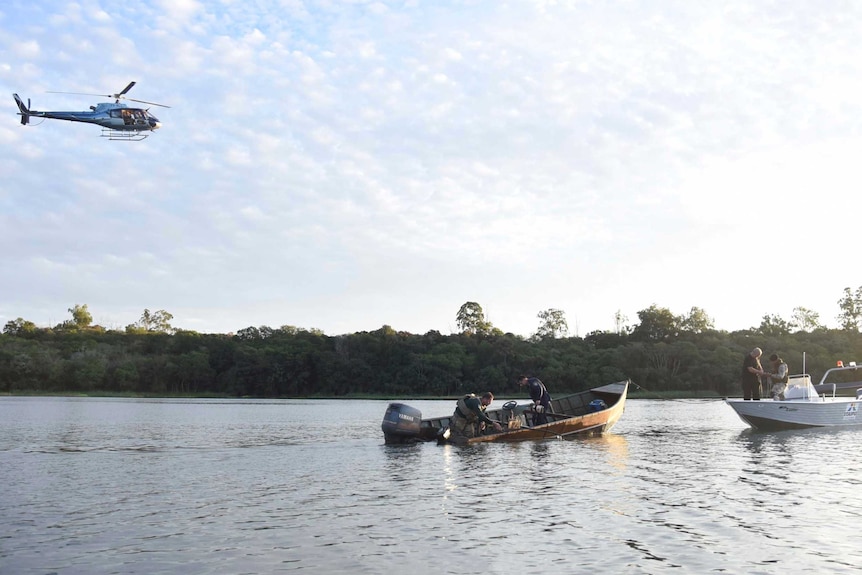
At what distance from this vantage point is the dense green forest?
11819cm

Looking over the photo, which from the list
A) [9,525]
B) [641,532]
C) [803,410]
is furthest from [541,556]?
[803,410]

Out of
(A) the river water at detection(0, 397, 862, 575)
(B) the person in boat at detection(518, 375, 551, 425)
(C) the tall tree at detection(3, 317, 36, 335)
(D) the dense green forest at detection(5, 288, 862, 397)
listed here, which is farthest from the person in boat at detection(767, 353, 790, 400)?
(C) the tall tree at detection(3, 317, 36, 335)

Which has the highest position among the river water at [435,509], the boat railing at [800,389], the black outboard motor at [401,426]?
the boat railing at [800,389]

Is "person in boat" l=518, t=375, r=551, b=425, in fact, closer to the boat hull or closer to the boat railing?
the boat hull

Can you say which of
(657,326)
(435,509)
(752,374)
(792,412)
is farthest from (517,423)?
→ (657,326)

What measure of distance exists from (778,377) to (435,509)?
2366 cm

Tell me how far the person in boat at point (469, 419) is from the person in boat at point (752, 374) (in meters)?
12.1

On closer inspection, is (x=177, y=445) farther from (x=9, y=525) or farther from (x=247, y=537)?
(x=247, y=537)

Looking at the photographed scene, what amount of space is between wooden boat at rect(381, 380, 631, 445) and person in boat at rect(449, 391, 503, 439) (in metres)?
0.32

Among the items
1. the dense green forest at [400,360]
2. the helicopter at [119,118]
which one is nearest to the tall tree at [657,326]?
the dense green forest at [400,360]

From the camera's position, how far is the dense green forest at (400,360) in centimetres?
11819

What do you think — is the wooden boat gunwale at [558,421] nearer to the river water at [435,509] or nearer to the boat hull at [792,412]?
the river water at [435,509]

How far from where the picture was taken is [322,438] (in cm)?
3459

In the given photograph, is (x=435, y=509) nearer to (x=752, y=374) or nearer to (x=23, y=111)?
(x=752, y=374)
